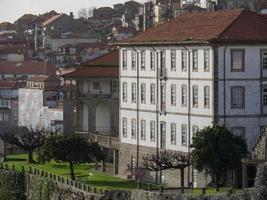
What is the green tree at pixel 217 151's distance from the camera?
58656mm

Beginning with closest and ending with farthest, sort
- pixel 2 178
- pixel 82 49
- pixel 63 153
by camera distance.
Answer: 1. pixel 63 153
2. pixel 2 178
3. pixel 82 49

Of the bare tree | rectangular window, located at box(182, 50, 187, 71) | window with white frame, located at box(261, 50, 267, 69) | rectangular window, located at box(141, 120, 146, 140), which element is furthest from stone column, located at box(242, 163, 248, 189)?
rectangular window, located at box(141, 120, 146, 140)

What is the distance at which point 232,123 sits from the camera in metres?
63.1

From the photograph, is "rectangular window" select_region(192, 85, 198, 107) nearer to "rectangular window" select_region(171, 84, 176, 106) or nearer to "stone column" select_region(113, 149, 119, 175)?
"rectangular window" select_region(171, 84, 176, 106)

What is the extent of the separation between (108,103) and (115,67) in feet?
7.73

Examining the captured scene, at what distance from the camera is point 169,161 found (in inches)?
2502

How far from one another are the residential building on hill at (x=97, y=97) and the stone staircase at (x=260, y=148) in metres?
21.7

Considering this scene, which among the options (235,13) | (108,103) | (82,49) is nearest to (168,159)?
(235,13)

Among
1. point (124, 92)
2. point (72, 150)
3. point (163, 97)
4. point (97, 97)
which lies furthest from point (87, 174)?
point (97, 97)

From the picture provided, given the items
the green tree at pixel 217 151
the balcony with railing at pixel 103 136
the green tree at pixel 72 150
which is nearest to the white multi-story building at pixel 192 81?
the balcony with railing at pixel 103 136

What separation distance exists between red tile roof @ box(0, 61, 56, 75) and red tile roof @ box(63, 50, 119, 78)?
6612 centimetres

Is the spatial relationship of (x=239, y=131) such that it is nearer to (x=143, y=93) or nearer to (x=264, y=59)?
(x=264, y=59)

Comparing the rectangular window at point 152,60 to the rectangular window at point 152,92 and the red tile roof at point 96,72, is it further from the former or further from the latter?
the red tile roof at point 96,72

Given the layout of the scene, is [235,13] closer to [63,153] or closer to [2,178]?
[63,153]
